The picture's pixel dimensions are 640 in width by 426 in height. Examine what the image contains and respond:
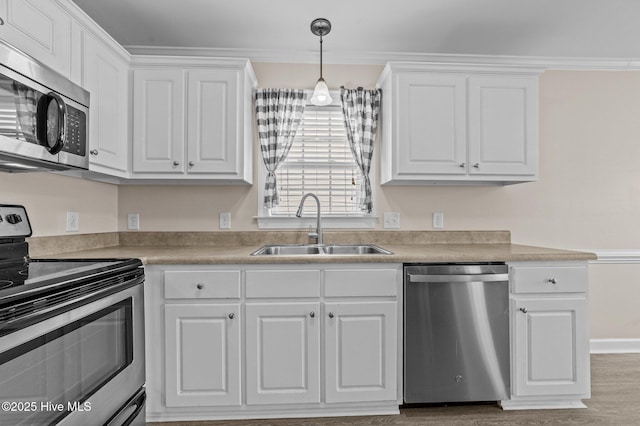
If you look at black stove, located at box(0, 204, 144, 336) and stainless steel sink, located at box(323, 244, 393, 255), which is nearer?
black stove, located at box(0, 204, 144, 336)

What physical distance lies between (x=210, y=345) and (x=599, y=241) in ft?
10.0

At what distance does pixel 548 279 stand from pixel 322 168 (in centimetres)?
167

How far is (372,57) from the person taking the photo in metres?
2.84

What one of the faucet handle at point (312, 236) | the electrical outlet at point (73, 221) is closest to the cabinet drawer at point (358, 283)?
the faucet handle at point (312, 236)

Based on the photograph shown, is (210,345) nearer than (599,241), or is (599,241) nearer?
(210,345)

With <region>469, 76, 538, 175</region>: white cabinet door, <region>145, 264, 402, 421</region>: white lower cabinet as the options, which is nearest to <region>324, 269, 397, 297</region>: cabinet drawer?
<region>145, 264, 402, 421</region>: white lower cabinet

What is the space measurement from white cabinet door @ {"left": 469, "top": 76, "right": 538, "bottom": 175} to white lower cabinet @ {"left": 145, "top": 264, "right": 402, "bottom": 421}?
3.53 feet

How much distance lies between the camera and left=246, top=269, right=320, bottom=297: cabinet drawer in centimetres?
199

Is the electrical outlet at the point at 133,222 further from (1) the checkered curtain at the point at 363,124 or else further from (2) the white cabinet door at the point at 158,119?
(1) the checkered curtain at the point at 363,124

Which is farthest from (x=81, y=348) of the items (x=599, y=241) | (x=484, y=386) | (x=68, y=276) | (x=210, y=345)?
(x=599, y=241)

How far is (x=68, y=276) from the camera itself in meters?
1.22

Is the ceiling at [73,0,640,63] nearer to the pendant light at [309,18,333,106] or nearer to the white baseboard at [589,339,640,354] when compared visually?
the pendant light at [309,18,333,106]

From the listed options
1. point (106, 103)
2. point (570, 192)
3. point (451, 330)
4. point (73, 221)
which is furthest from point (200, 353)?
point (570, 192)

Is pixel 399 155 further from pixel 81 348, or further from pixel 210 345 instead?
pixel 81 348
